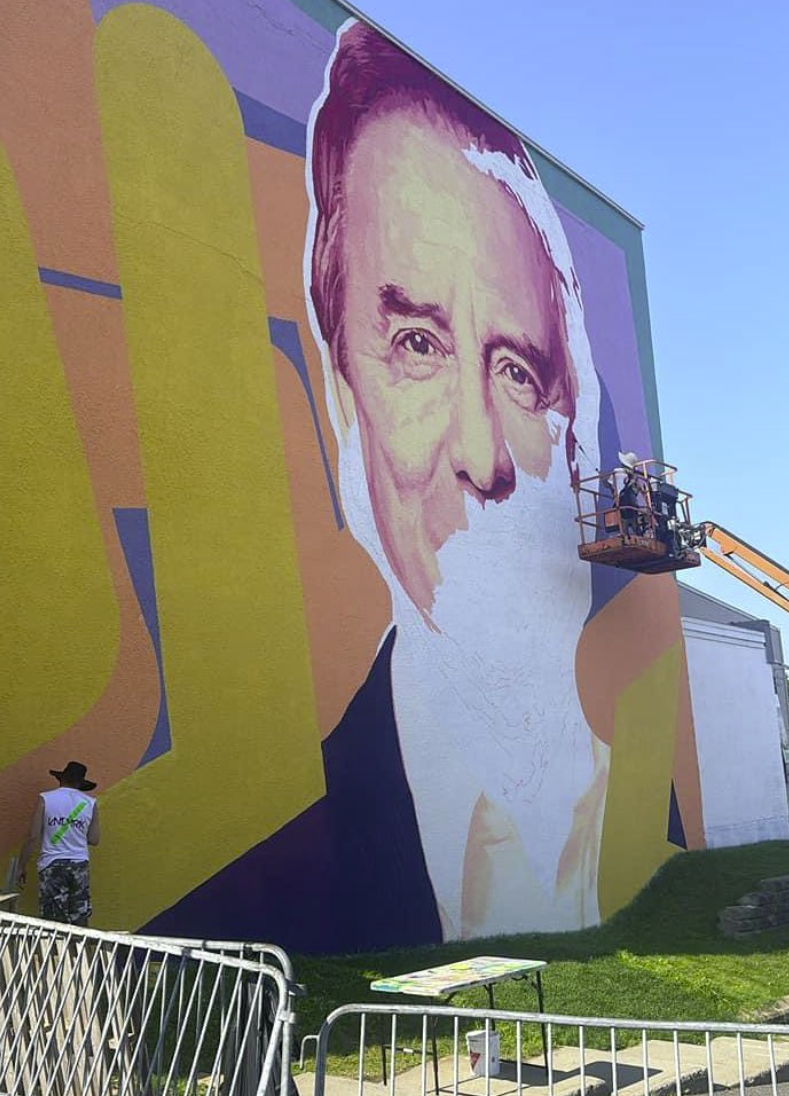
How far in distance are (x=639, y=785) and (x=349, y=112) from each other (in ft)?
33.1

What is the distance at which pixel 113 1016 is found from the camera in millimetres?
5230

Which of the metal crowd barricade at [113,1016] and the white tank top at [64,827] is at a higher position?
the white tank top at [64,827]

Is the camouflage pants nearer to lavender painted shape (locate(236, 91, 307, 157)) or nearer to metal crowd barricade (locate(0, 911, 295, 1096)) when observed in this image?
metal crowd barricade (locate(0, 911, 295, 1096))

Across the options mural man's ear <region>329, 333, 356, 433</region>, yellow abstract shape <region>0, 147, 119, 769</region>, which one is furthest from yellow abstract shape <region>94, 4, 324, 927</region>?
mural man's ear <region>329, 333, 356, 433</region>

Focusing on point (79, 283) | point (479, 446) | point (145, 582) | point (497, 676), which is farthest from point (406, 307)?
point (145, 582)

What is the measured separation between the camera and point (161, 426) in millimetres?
10281

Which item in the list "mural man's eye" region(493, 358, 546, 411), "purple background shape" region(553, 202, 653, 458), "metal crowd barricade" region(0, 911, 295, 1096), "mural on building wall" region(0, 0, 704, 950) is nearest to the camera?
"metal crowd barricade" region(0, 911, 295, 1096)

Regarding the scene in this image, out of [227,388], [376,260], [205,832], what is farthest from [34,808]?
[376,260]

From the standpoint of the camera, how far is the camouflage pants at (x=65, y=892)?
7.92 m

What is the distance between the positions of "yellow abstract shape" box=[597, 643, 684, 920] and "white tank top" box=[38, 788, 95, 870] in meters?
8.86

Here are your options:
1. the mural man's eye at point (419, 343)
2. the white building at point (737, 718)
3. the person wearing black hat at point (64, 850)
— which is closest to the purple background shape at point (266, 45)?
the mural man's eye at point (419, 343)

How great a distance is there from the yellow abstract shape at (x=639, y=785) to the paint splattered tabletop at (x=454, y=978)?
25.8 ft

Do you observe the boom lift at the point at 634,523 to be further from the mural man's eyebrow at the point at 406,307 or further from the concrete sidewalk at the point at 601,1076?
the concrete sidewalk at the point at 601,1076

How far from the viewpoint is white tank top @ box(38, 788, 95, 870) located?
8.02m
